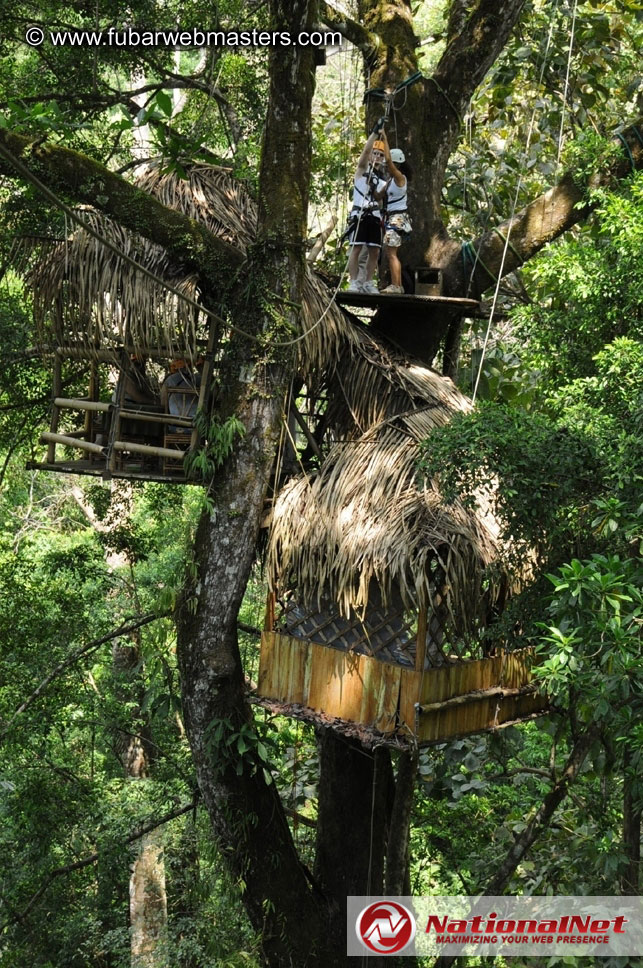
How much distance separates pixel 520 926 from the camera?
5246 millimetres

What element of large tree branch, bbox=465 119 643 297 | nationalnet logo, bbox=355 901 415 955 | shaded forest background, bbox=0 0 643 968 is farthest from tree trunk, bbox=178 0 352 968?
large tree branch, bbox=465 119 643 297

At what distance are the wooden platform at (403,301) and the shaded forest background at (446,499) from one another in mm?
277

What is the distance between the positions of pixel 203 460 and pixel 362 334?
1.28m

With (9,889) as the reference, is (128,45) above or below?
above

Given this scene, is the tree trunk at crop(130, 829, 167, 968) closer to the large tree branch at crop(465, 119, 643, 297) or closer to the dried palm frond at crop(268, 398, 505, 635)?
the dried palm frond at crop(268, 398, 505, 635)

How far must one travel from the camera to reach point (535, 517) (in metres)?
3.74

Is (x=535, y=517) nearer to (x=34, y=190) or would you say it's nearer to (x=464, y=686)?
(x=464, y=686)

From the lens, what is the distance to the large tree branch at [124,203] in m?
4.35

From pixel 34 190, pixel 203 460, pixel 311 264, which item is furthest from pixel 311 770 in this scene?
pixel 34 190

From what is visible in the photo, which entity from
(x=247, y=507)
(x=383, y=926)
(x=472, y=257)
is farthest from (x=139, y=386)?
(x=383, y=926)

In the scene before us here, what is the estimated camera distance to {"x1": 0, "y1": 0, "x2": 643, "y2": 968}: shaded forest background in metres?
3.68

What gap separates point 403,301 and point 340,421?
0.73m

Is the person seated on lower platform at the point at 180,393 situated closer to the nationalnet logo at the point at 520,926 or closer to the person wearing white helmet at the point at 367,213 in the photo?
the person wearing white helmet at the point at 367,213

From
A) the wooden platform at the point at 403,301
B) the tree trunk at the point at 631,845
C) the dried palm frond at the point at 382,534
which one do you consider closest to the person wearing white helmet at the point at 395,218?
the wooden platform at the point at 403,301
